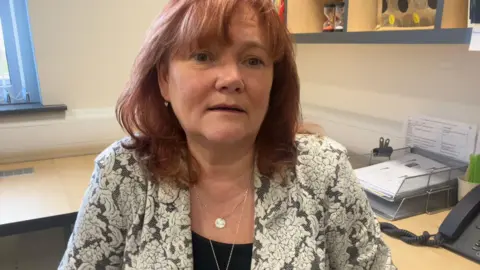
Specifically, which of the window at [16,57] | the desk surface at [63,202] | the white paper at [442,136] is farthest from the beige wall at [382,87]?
the window at [16,57]

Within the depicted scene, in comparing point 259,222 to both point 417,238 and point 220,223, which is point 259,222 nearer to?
point 220,223

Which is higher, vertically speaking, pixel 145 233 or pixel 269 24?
pixel 269 24

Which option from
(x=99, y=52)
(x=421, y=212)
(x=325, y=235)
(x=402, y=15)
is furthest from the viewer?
(x=99, y=52)

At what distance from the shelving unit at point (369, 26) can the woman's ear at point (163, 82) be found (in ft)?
1.22

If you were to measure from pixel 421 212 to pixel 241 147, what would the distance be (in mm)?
642

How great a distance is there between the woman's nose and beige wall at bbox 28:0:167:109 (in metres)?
1.32

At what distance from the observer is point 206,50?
2.82 ft

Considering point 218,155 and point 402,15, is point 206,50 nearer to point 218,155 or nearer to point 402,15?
point 218,155

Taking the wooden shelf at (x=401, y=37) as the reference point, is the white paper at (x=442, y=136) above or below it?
below

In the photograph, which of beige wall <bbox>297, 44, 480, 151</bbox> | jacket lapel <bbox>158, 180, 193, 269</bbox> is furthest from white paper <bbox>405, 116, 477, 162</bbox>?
jacket lapel <bbox>158, 180, 193, 269</bbox>

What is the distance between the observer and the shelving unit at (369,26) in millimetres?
1120

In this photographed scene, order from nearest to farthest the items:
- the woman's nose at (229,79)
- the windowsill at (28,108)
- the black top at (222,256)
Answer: the woman's nose at (229,79)
the black top at (222,256)
the windowsill at (28,108)

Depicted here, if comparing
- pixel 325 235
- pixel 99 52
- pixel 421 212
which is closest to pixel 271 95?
pixel 325 235

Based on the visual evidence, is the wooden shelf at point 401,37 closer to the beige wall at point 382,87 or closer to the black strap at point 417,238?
the beige wall at point 382,87
